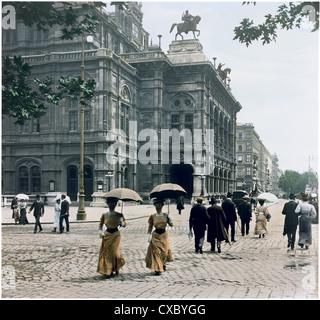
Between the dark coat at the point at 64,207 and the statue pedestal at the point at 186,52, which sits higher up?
the statue pedestal at the point at 186,52

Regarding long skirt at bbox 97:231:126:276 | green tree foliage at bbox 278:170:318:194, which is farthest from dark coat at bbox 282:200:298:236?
long skirt at bbox 97:231:126:276

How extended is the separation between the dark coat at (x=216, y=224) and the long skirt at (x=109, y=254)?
484 cm

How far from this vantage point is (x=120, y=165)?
38469mm

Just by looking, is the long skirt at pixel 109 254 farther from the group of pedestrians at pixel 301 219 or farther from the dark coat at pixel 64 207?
the dark coat at pixel 64 207

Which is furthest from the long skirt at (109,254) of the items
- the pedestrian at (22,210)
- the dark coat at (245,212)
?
the pedestrian at (22,210)

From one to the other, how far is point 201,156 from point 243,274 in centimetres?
3435

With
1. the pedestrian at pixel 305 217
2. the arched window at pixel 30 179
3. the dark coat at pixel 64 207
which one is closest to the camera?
the pedestrian at pixel 305 217

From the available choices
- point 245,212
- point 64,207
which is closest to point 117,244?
point 64,207

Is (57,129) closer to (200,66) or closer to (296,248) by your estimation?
(200,66)

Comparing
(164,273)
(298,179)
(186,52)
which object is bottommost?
(164,273)

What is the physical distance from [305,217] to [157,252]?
5.91 metres

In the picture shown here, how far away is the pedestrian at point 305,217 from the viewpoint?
13.2 m

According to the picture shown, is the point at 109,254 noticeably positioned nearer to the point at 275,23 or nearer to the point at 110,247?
the point at 110,247

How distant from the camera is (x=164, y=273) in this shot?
983 cm
